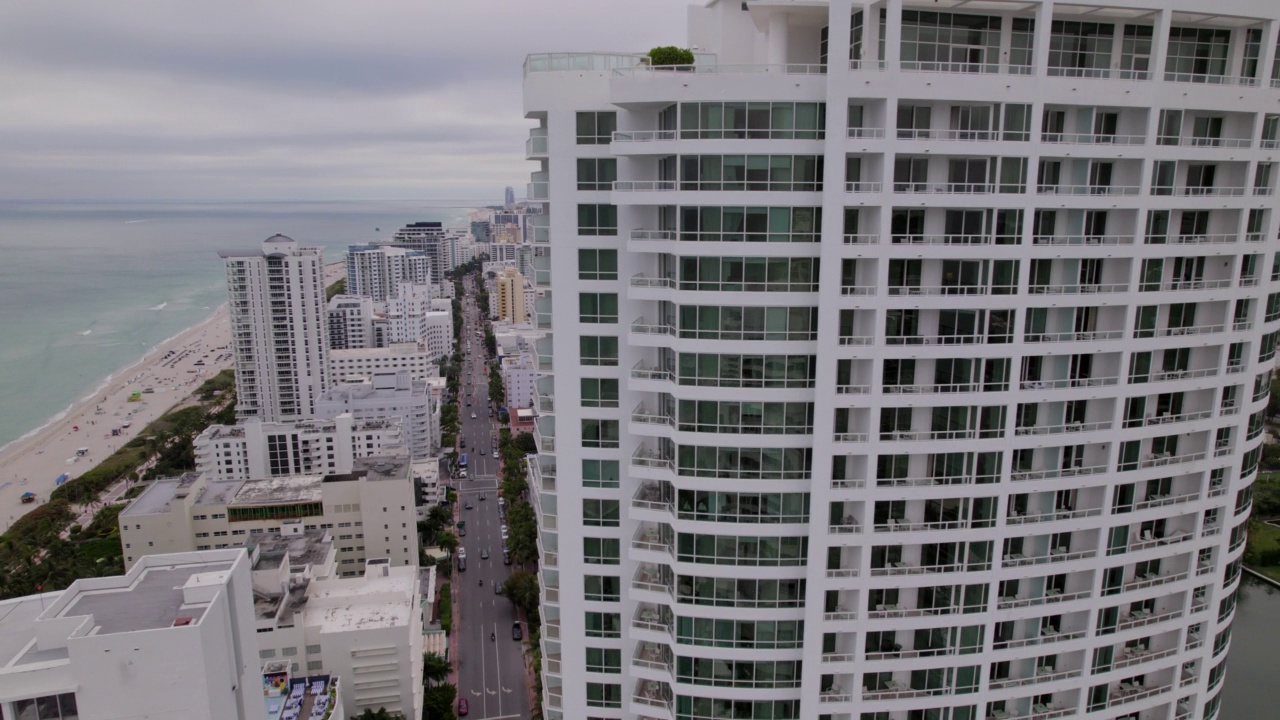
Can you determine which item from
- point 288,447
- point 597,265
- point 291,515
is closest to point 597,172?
point 597,265

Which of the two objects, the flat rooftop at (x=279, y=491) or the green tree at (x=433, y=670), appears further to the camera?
the flat rooftop at (x=279, y=491)

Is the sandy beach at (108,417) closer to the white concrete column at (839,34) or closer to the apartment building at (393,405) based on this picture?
the apartment building at (393,405)

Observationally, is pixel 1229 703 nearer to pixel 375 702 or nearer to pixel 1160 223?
pixel 1160 223

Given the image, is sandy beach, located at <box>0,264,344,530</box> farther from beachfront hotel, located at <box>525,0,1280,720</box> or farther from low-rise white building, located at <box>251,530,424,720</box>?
beachfront hotel, located at <box>525,0,1280,720</box>

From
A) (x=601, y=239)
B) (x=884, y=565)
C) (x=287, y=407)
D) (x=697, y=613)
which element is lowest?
(x=287, y=407)

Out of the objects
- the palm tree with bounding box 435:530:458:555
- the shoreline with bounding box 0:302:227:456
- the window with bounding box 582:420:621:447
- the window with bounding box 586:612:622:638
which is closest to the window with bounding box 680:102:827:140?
the window with bounding box 582:420:621:447

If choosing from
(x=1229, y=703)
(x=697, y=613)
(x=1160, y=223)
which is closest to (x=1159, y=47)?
(x=1160, y=223)

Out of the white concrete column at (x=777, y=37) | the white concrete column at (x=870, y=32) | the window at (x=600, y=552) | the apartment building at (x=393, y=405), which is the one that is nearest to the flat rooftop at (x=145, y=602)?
the window at (x=600, y=552)
